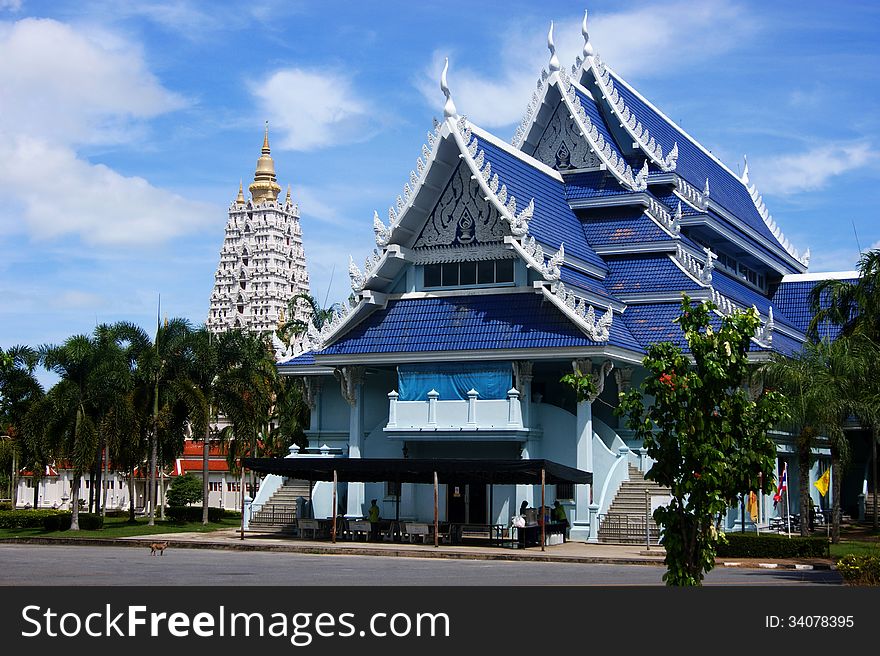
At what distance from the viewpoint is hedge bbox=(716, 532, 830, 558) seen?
107ft

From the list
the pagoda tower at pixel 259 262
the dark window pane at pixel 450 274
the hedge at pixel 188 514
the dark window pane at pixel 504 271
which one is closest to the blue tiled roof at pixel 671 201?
the dark window pane at pixel 504 271

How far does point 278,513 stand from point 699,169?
2427 cm

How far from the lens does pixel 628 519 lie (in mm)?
37938

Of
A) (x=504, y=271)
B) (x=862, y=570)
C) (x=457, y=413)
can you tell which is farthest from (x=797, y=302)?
(x=862, y=570)

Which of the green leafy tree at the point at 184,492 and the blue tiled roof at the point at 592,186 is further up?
the blue tiled roof at the point at 592,186

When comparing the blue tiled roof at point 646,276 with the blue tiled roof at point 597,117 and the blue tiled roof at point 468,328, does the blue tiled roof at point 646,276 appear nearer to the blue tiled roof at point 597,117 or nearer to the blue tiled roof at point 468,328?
the blue tiled roof at point 468,328

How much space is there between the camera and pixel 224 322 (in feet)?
437

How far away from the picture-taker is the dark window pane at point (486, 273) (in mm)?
41750

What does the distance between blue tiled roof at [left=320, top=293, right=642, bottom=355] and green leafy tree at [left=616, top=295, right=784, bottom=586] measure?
66.9ft

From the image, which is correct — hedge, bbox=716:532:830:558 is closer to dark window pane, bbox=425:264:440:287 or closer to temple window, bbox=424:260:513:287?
temple window, bbox=424:260:513:287

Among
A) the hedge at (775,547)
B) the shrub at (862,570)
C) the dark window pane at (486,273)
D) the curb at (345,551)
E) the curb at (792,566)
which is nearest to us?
the shrub at (862,570)

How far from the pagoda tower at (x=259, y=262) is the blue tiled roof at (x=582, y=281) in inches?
3466

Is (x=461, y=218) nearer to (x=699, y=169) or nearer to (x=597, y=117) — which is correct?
(x=597, y=117)

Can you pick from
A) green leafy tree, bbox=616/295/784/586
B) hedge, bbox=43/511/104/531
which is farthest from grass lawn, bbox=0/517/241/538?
green leafy tree, bbox=616/295/784/586
